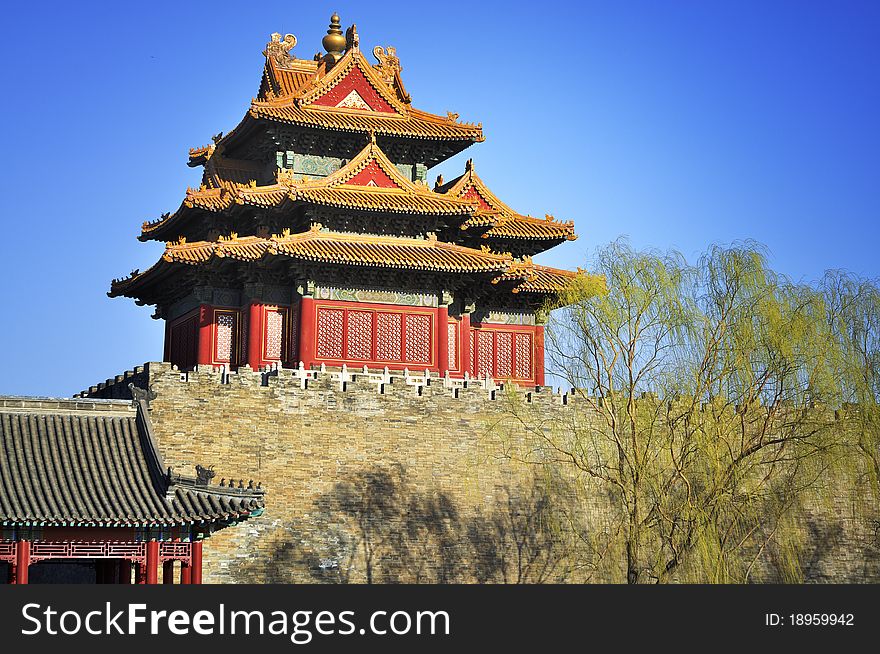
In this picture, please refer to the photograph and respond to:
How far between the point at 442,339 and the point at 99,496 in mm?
11426

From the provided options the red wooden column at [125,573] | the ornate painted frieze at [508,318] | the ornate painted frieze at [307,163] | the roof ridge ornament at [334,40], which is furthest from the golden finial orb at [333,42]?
the red wooden column at [125,573]

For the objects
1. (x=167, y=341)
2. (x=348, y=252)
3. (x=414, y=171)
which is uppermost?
(x=414, y=171)

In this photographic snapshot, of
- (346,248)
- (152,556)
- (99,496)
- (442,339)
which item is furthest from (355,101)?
(152,556)

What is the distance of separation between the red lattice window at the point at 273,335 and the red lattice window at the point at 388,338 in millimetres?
2134

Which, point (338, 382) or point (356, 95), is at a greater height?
point (356, 95)

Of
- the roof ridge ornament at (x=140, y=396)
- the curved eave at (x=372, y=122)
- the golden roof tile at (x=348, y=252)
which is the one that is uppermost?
the curved eave at (x=372, y=122)

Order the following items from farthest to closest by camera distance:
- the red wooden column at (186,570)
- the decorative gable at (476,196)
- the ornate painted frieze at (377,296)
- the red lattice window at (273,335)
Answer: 1. the decorative gable at (476,196)
2. the red lattice window at (273,335)
3. the ornate painted frieze at (377,296)
4. the red wooden column at (186,570)

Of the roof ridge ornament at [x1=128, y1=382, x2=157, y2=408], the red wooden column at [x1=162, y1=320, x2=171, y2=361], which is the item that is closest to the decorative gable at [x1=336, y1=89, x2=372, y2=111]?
the red wooden column at [x1=162, y1=320, x2=171, y2=361]

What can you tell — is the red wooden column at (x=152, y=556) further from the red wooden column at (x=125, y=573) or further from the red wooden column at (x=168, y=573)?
the red wooden column at (x=125, y=573)

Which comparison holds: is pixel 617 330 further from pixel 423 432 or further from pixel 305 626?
pixel 305 626

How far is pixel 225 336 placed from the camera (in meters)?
34.8

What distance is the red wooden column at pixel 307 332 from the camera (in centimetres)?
3316

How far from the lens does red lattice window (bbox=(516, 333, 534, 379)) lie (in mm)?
36938

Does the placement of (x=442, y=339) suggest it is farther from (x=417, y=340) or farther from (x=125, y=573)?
(x=125, y=573)
